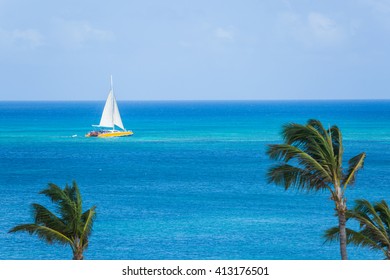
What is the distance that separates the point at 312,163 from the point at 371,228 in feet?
8.61

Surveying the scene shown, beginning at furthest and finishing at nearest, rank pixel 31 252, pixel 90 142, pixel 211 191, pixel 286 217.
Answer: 1. pixel 90 142
2. pixel 211 191
3. pixel 286 217
4. pixel 31 252

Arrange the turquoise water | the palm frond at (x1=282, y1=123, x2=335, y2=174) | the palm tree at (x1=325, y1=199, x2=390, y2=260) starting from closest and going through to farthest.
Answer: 1. the palm frond at (x1=282, y1=123, x2=335, y2=174)
2. the palm tree at (x1=325, y1=199, x2=390, y2=260)
3. the turquoise water

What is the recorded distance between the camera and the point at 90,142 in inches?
4875

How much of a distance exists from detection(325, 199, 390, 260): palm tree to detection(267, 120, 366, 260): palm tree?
88 cm

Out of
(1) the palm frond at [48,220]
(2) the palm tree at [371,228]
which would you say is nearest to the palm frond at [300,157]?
(2) the palm tree at [371,228]

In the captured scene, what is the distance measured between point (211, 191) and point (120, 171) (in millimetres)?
19296

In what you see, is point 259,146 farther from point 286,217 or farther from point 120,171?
point 286,217

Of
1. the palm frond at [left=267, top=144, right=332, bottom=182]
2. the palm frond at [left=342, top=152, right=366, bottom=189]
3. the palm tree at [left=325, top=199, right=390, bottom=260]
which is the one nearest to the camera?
the palm frond at [left=267, top=144, right=332, bottom=182]

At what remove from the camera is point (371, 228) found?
752 inches

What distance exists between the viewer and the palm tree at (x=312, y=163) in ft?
59.3

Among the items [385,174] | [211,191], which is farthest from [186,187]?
[385,174]

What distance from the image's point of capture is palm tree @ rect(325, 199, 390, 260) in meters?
18.8

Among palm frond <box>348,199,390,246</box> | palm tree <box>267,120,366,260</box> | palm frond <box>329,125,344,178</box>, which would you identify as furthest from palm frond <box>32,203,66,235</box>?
palm frond <box>348,199,390,246</box>

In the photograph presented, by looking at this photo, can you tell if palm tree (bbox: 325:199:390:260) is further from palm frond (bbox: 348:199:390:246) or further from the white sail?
the white sail
